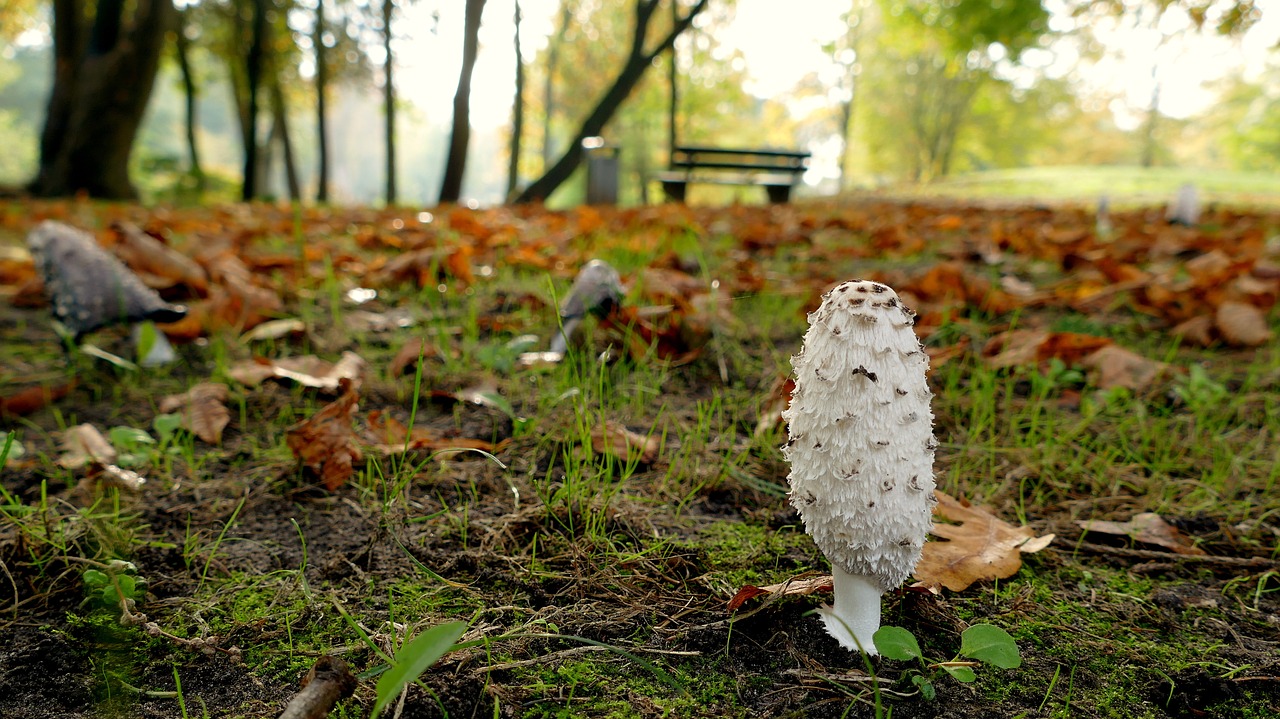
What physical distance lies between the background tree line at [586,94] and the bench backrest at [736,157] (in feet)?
5.18

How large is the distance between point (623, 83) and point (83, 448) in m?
9.86

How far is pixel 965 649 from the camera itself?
41.2 inches

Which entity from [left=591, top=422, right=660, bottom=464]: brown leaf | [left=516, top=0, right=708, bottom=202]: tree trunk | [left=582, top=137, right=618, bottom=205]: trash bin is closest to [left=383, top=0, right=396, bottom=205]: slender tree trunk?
[left=516, top=0, right=708, bottom=202]: tree trunk

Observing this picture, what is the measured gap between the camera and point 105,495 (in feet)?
5.08

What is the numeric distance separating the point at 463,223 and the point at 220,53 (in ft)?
55.1

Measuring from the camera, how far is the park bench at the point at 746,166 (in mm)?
12906

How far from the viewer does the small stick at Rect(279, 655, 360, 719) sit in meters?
0.92

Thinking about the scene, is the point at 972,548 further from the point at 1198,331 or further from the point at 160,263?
the point at 160,263

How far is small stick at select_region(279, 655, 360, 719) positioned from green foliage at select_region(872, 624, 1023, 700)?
73 centimetres

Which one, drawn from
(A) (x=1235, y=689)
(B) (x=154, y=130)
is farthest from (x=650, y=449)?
(B) (x=154, y=130)

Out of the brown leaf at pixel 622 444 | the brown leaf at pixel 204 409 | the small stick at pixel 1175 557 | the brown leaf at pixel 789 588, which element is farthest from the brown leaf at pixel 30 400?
the small stick at pixel 1175 557

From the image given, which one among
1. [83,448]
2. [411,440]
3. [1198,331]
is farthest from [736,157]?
[83,448]

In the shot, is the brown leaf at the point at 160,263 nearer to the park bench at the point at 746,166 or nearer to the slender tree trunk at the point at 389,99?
the park bench at the point at 746,166

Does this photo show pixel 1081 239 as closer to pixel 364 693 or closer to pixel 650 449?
Answer: pixel 650 449
